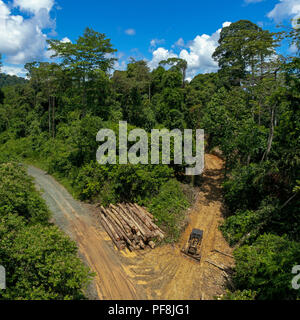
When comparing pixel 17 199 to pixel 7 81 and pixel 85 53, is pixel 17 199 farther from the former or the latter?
pixel 7 81

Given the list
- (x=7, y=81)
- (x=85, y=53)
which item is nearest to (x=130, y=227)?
(x=85, y=53)

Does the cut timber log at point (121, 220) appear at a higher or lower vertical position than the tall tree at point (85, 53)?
lower

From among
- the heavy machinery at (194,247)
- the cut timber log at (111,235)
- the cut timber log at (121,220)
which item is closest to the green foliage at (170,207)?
the heavy machinery at (194,247)

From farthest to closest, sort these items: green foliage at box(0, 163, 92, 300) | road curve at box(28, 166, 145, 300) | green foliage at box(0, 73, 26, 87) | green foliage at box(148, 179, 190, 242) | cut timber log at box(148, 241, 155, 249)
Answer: green foliage at box(0, 73, 26, 87) → green foliage at box(148, 179, 190, 242) → cut timber log at box(148, 241, 155, 249) → road curve at box(28, 166, 145, 300) → green foliage at box(0, 163, 92, 300)

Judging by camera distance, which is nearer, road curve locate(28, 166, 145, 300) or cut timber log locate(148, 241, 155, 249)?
road curve locate(28, 166, 145, 300)

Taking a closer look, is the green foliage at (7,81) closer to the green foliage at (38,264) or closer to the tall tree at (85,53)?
the tall tree at (85,53)

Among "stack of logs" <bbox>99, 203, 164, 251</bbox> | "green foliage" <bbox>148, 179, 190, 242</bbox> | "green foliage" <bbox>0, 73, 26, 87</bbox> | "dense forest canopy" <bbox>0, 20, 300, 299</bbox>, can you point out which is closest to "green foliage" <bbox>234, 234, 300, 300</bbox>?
"dense forest canopy" <bbox>0, 20, 300, 299</bbox>

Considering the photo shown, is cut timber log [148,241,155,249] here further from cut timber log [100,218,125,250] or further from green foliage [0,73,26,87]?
green foliage [0,73,26,87]
